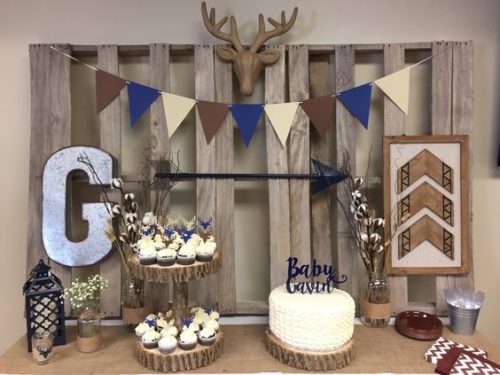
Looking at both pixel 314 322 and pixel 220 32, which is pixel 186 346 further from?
pixel 220 32

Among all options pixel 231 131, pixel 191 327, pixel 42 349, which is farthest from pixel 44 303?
pixel 231 131

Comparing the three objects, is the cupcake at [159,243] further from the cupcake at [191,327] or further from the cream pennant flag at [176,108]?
the cream pennant flag at [176,108]

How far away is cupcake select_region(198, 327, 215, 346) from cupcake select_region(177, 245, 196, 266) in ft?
0.72

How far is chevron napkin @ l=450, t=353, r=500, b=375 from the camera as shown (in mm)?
1150

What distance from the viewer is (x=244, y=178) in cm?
152

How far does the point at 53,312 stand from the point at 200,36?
116cm

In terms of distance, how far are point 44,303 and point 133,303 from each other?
0.29m

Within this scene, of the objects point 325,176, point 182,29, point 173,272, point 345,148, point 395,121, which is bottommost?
point 173,272

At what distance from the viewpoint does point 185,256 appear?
1.20m

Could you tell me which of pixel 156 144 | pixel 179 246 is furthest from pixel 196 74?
pixel 179 246

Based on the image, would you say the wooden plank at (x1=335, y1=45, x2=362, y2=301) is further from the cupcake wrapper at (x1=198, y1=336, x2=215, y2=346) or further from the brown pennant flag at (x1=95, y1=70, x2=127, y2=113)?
the brown pennant flag at (x1=95, y1=70, x2=127, y2=113)

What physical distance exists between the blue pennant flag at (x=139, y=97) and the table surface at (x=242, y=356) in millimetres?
811

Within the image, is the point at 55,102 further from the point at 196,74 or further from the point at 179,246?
the point at 179,246

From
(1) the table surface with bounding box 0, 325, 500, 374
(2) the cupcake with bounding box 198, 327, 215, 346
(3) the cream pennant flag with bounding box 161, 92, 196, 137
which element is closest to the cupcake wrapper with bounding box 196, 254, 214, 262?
(2) the cupcake with bounding box 198, 327, 215, 346
